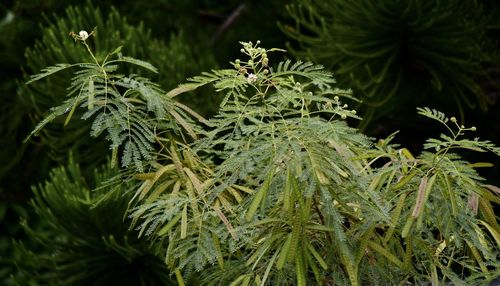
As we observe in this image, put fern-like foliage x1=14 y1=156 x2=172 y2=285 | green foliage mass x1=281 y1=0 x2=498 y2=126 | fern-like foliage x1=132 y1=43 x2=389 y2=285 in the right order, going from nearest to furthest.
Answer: fern-like foliage x1=132 y1=43 x2=389 y2=285 → fern-like foliage x1=14 y1=156 x2=172 y2=285 → green foliage mass x1=281 y1=0 x2=498 y2=126

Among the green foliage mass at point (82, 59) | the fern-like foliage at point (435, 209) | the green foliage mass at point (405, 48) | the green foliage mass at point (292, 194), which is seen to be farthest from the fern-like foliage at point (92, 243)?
the fern-like foliage at point (435, 209)

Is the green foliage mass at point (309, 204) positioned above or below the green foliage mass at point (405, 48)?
below

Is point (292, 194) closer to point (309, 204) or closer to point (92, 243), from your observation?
point (309, 204)

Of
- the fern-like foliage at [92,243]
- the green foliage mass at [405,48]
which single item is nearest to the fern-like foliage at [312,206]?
the fern-like foliage at [92,243]

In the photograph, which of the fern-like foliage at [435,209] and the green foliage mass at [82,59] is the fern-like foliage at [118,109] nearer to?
the fern-like foliage at [435,209]

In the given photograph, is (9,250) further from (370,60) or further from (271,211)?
(271,211)

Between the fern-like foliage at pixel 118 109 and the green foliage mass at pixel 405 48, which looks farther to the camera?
the green foliage mass at pixel 405 48

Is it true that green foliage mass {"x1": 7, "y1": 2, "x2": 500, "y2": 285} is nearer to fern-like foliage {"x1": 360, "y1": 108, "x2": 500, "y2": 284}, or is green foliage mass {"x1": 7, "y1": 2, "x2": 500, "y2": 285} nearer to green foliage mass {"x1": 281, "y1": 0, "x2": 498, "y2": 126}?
fern-like foliage {"x1": 360, "y1": 108, "x2": 500, "y2": 284}

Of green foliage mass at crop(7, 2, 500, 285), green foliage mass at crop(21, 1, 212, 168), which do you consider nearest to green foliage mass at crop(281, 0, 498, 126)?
green foliage mass at crop(21, 1, 212, 168)

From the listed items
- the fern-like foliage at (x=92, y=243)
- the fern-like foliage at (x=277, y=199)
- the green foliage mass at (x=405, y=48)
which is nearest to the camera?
the fern-like foliage at (x=277, y=199)

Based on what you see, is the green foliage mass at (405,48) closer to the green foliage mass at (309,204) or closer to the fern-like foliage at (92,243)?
the fern-like foliage at (92,243)

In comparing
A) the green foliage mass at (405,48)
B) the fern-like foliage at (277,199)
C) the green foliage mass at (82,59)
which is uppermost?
the green foliage mass at (82,59)

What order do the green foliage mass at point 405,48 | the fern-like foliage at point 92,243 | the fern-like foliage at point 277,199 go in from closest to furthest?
the fern-like foliage at point 277,199 < the fern-like foliage at point 92,243 < the green foliage mass at point 405,48

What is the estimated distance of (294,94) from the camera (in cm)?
117
